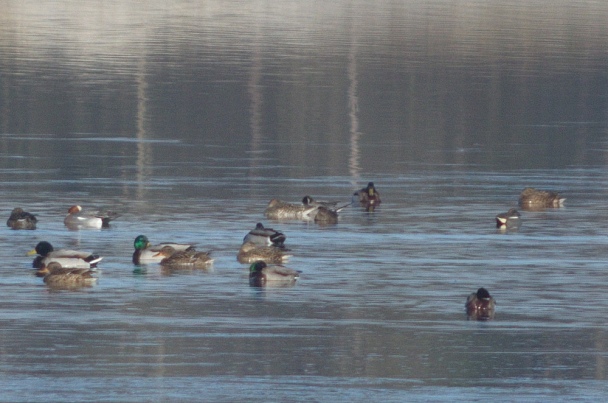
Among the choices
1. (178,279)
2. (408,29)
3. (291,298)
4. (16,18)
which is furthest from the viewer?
(16,18)

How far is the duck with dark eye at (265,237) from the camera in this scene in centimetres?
2338

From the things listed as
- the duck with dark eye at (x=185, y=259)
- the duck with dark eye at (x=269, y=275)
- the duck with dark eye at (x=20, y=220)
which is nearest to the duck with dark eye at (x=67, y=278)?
the duck with dark eye at (x=185, y=259)

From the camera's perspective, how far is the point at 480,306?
19188mm

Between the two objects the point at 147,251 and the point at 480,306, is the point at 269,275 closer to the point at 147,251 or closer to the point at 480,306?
the point at 147,251

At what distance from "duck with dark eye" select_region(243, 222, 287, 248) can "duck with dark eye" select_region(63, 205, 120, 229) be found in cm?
300

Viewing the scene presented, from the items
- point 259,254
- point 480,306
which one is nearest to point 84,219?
point 259,254

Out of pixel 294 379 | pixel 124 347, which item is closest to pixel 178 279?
pixel 124 347

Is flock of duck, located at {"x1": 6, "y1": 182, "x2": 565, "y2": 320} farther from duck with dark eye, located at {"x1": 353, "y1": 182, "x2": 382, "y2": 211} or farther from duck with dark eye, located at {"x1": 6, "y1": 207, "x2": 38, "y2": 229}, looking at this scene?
duck with dark eye, located at {"x1": 353, "y1": 182, "x2": 382, "y2": 211}

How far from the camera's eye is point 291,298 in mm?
20359

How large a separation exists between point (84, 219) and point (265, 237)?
12.8 ft

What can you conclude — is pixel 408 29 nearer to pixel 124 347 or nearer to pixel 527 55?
pixel 527 55

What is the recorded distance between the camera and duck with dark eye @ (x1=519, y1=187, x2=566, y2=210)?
28.7 metres

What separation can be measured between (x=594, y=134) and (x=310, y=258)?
63.3ft

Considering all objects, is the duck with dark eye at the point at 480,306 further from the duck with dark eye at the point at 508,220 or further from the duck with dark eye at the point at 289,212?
the duck with dark eye at the point at 289,212
